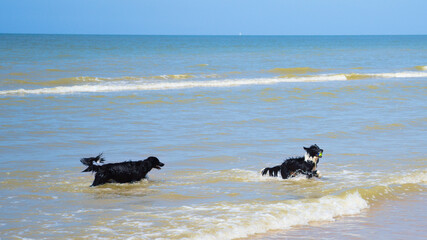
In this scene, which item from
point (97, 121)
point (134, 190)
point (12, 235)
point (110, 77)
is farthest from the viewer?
point (110, 77)

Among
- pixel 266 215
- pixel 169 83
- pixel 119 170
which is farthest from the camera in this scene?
pixel 169 83

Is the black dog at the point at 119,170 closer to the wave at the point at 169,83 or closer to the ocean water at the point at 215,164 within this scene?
the ocean water at the point at 215,164

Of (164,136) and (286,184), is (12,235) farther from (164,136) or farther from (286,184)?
(164,136)

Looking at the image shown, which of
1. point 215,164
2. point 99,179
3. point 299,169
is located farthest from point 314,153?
point 99,179

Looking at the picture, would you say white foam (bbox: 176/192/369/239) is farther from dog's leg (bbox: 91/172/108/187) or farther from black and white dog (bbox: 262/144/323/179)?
dog's leg (bbox: 91/172/108/187)

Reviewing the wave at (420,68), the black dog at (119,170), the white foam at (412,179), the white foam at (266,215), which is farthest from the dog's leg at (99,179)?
the wave at (420,68)

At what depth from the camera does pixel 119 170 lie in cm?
826

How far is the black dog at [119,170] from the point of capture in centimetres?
813

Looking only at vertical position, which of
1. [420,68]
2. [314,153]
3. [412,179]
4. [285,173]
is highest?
[420,68]

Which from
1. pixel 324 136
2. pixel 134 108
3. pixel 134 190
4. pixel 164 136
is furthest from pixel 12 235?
pixel 134 108

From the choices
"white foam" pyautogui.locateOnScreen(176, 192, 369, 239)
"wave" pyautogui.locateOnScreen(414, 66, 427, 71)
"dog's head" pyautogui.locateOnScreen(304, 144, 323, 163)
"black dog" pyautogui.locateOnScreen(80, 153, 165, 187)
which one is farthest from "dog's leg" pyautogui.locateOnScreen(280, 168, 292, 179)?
"wave" pyautogui.locateOnScreen(414, 66, 427, 71)

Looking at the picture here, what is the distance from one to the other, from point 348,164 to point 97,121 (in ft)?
23.7

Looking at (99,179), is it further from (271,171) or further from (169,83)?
(169,83)

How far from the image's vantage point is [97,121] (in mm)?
14500
